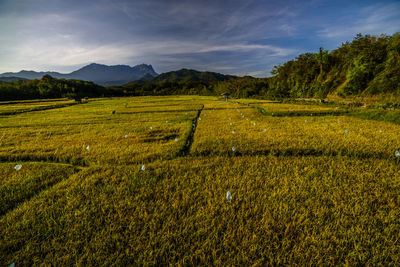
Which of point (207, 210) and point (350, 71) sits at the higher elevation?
point (350, 71)

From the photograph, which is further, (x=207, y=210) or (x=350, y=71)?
(x=350, y=71)

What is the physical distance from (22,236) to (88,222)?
75cm

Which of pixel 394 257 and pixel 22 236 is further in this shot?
pixel 22 236

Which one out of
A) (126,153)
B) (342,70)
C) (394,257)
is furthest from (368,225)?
(342,70)

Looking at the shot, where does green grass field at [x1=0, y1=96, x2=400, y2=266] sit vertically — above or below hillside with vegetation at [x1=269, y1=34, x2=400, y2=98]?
below

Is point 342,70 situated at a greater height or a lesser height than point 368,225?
greater

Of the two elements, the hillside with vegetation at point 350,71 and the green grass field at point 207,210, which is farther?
the hillside with vegetation at point 350,71

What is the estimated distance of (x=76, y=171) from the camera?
3.93 m

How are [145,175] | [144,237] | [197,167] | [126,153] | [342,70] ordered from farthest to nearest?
1. [342,70]
2. [126,153]
3. [197,167]
4. [145,175]
5. [144,237]

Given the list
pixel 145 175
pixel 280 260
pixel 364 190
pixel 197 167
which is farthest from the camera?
pixel 197 167

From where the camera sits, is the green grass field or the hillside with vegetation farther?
the hillside with vegetation

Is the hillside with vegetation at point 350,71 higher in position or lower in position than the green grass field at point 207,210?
higher

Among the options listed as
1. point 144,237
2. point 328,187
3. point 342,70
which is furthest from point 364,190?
point 342,70

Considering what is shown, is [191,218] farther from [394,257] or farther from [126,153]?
[126,153]
